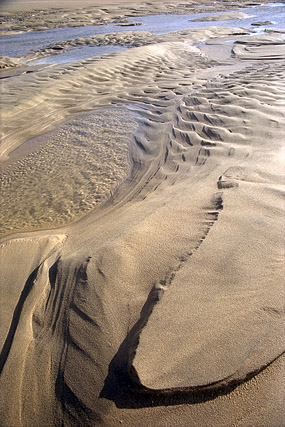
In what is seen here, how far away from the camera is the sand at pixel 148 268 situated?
1.52 metres

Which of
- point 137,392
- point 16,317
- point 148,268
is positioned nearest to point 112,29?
point 148,268

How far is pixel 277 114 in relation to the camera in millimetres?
4145

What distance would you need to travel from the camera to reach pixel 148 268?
208cm

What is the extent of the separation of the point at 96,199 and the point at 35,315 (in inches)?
58.6

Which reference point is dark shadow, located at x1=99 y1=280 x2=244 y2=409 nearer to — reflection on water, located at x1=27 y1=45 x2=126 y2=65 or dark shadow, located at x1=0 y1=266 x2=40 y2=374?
dark shadow, located at x1=0 y1=266 x2=40 y2=374

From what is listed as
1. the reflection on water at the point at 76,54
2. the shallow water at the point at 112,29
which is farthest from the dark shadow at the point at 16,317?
the shallow water at the point at 112,29

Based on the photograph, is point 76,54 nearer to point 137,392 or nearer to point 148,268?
point 148,268

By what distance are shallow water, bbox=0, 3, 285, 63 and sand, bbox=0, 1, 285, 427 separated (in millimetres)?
5819

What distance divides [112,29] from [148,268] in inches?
483

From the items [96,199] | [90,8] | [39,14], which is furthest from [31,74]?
[90,8]

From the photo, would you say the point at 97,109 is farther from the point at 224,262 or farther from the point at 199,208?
the point at 224,262

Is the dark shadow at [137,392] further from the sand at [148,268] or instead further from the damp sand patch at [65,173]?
the damp sand patch at [65,173]

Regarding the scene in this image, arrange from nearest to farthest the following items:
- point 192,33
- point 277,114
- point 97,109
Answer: point 277,114
point 97,109
point 192,33

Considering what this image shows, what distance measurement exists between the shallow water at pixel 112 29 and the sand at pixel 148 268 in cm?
582
